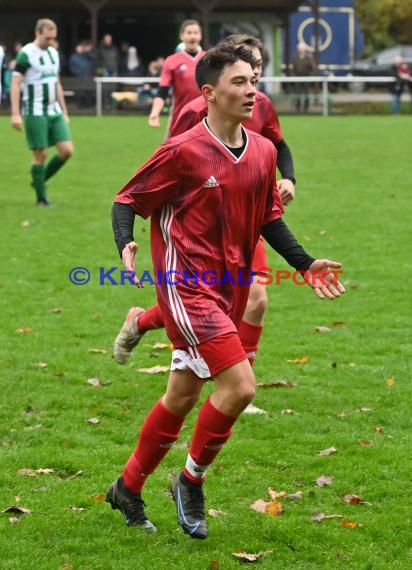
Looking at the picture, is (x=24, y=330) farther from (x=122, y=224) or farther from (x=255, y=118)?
(x=122, y=224)

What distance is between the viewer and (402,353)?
25.9ft

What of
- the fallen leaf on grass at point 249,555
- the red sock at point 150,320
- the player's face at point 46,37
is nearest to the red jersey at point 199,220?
the fallen leaf on grass at point 249,555

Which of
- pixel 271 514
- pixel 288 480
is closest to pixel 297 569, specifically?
pixel 271 514

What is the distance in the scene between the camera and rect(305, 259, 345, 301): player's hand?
488cm

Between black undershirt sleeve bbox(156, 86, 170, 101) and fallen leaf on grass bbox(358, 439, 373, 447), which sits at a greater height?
black undershirt sleeve bbox(156, 86, 170, 101)

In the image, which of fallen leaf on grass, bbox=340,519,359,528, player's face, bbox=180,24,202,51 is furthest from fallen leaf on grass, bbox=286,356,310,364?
player's face, bbox=180,24,202,51

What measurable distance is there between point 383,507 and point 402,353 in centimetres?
277

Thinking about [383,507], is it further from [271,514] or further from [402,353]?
[402,353]

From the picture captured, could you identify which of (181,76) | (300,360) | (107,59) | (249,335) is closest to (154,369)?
(300,360)

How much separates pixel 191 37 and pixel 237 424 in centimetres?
578

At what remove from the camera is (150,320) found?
6871 millimetres

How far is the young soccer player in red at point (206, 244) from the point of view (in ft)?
15.2

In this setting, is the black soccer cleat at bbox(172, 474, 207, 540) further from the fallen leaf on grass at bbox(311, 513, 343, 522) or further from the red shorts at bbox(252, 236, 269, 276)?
the red shorts at bbox(252, 236, 269, 276)

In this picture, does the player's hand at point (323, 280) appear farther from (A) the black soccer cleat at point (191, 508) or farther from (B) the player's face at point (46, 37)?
(B) the player's face at point (46, 37)
